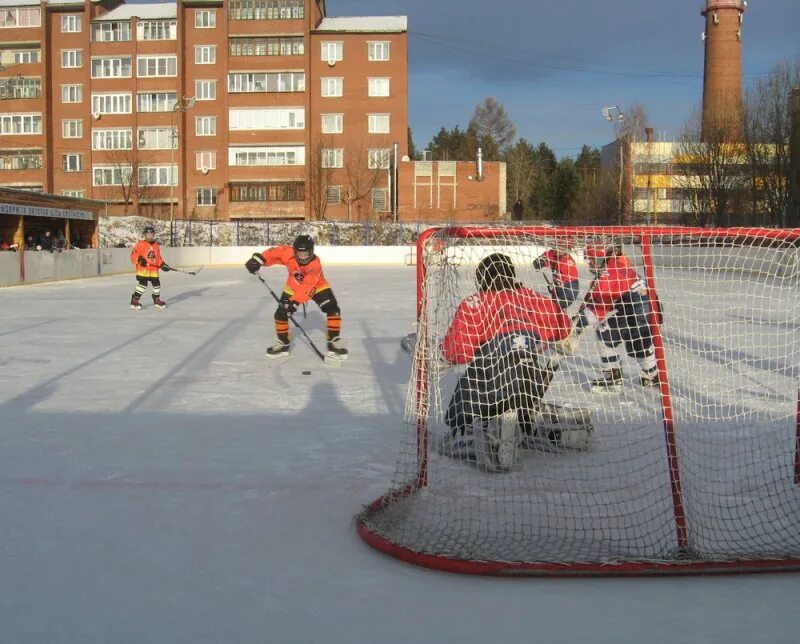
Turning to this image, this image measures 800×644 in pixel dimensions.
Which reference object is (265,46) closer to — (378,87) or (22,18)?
(378,87)

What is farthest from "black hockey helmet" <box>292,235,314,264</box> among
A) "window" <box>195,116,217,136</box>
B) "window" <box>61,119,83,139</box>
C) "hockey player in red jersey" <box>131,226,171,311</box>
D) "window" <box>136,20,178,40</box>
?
"window" <box>61,119,83,139</box>

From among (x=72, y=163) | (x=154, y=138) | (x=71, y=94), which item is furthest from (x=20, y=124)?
(x=154, y=138)

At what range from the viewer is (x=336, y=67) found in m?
43.8

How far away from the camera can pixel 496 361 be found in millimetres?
4039

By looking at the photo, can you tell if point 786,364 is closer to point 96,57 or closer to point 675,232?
point 675,232

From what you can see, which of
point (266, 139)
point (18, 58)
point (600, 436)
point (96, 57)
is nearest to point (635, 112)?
point (266, 139)

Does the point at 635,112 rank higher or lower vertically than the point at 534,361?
higher

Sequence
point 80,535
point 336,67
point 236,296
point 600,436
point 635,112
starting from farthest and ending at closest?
point 336,67
point 635,112
point 236,296
point 600,436
point 80,535

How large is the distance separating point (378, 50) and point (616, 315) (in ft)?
135

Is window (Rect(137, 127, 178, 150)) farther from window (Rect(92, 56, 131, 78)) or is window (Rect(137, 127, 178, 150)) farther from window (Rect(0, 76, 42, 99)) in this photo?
window (Rect(0, 76, 42, 99))

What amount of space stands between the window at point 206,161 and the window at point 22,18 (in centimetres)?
1132

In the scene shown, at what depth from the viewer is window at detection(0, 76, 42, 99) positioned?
44.3 m

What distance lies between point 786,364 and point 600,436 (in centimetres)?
323

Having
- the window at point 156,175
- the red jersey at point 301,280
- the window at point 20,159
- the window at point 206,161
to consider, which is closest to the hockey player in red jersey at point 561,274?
the red jersey at point 301,280
